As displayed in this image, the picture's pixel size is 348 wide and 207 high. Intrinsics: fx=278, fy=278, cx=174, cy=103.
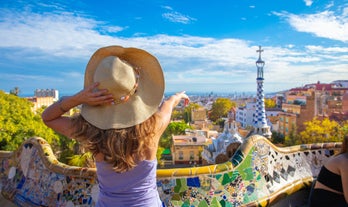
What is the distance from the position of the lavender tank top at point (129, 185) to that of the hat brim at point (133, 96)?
22 centimetres

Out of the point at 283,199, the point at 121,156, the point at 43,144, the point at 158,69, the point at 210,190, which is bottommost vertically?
the point at 283,199

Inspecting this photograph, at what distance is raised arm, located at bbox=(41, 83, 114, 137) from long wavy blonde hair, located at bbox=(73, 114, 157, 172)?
0.09 metres

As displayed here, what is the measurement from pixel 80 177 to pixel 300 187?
8.32ft

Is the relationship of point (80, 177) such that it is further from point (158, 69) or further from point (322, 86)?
point (322, 86)

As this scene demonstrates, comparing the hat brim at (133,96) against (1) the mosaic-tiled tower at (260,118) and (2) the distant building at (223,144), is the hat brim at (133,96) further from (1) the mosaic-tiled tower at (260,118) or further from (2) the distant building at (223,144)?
(1) the mosaic-tiled tower at (260,118)

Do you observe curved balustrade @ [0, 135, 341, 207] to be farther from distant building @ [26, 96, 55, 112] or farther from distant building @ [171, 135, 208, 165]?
distant building @ [26, 96, 55, 112]

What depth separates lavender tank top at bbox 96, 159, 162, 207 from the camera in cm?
136

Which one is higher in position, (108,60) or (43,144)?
(108,60)

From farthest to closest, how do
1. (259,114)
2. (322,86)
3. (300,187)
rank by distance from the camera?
(322,86) < (259,114) < (300,187)

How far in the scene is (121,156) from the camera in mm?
1290

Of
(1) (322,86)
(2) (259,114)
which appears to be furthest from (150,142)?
(1) (322,86)

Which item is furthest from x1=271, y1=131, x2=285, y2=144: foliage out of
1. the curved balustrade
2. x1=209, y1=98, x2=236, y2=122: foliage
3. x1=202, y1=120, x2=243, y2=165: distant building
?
the curved balustrade

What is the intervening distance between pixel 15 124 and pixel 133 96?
1500cm

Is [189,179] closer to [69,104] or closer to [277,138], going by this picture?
[69,104]
